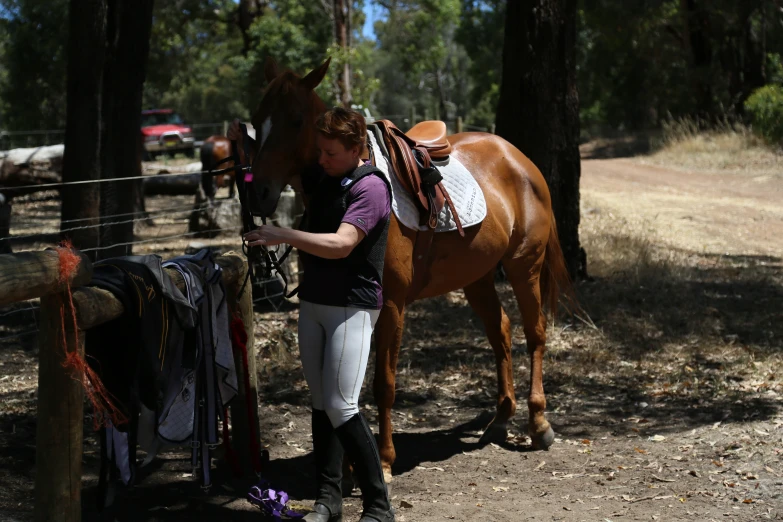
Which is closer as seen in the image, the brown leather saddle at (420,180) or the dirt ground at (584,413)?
the dirt ground at (584,413)

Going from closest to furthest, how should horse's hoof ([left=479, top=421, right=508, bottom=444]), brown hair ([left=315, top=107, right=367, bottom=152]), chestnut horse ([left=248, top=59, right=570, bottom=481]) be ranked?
brown hair ([left=315, top=107, right=367, bottom=152]) → chestnut horse ([left=248, top=59, right=570, bottom=481]) → horse's hoof ([left=479, top=421, right=508, bottom=444])

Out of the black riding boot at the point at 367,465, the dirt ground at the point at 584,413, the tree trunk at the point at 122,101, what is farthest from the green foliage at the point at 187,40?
the black riding boot at the point at 367,465

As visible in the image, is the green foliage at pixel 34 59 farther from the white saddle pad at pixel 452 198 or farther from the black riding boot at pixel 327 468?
the black riding boot at pixel 327 468

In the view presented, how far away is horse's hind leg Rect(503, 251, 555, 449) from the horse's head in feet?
6.41

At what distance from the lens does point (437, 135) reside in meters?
5.15

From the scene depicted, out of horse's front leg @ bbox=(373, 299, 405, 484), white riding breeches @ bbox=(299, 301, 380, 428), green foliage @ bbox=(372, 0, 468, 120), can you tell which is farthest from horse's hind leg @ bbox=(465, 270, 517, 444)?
green foliage @ bbox=(372, 0, 468, 120)

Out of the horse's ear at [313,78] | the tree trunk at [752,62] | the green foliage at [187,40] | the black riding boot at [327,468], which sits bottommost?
the black riding boot at [327,468]

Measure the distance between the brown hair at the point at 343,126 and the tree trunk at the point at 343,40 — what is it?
55.8 feet

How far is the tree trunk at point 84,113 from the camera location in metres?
7.21

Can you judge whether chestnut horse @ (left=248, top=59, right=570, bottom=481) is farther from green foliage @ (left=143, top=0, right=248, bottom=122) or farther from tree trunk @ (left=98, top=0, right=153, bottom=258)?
green foliage @ (left=143, top=0, right=248, bottom=122)

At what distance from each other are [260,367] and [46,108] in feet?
90.4

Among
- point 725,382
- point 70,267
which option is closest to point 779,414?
point 725,382

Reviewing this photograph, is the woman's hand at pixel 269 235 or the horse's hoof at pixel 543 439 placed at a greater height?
the woman's hand at pixel 269 235

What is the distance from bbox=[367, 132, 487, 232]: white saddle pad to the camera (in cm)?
455
